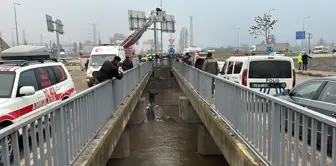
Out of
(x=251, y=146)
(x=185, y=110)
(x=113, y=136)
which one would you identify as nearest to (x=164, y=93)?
(x=185, y=110)

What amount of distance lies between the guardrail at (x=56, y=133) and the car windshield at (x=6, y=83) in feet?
5.70

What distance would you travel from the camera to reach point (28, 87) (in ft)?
20.5

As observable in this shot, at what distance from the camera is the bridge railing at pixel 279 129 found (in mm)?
2801

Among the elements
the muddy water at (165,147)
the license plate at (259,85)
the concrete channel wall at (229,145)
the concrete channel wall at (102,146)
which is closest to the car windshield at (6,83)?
the concrete channel wall at (102,146)

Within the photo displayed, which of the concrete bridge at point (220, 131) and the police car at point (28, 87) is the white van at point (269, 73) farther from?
the police car at point (28, 87)

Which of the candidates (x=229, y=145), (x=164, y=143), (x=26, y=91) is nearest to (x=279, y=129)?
(x=229, y=145)

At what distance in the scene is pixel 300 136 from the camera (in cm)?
333

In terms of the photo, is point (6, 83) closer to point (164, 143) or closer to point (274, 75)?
point (274, 75)

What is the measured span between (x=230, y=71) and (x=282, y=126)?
745 centimetres

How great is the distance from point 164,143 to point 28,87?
8725 millimetres

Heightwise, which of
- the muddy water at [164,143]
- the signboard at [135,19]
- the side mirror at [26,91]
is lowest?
the muddy water at [164,143]

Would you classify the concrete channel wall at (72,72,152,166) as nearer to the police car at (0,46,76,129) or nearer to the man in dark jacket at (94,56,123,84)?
the man in dark jacket at (94,56,123,84)

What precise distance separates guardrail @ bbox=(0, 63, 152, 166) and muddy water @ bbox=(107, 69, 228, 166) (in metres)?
5.96

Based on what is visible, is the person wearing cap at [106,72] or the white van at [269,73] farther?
the white van at [269,73]
